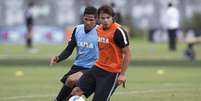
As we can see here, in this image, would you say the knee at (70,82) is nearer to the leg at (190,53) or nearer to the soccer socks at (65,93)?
the soccer socks at (65,93)

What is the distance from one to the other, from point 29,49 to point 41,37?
10.3 m

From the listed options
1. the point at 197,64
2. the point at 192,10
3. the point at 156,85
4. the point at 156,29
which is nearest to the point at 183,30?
the point at 156,29

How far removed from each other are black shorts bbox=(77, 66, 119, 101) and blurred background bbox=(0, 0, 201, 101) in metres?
3.95

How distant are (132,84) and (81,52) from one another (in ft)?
22.7

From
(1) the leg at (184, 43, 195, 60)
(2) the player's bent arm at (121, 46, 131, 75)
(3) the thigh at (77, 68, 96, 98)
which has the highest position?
(2) the player's bent arm at (121, 46, 131, 75)

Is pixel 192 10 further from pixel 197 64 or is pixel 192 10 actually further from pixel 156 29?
pixel 197 64

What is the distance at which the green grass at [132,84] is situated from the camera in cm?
1825

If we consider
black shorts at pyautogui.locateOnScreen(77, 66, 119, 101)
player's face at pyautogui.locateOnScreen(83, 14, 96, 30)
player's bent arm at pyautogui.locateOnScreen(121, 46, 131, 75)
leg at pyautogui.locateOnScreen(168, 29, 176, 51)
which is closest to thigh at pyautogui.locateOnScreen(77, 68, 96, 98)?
black shorts at pyautogui.locateOnScreen(77, 66, 119, 101)

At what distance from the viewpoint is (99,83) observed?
44.8 feet

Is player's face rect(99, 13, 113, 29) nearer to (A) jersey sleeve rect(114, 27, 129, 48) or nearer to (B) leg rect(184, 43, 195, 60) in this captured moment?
(A) jersey sleeve rect(114, 27, 129, 48)

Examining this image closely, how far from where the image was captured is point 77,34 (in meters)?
14.9

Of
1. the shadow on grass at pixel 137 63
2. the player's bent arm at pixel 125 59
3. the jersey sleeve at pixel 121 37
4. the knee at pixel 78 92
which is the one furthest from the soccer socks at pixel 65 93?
the shadow on grass at pixel 137 63

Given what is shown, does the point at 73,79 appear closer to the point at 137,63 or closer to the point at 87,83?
the point at 87,83

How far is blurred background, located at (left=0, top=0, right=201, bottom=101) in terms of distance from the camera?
19844 millimetres
